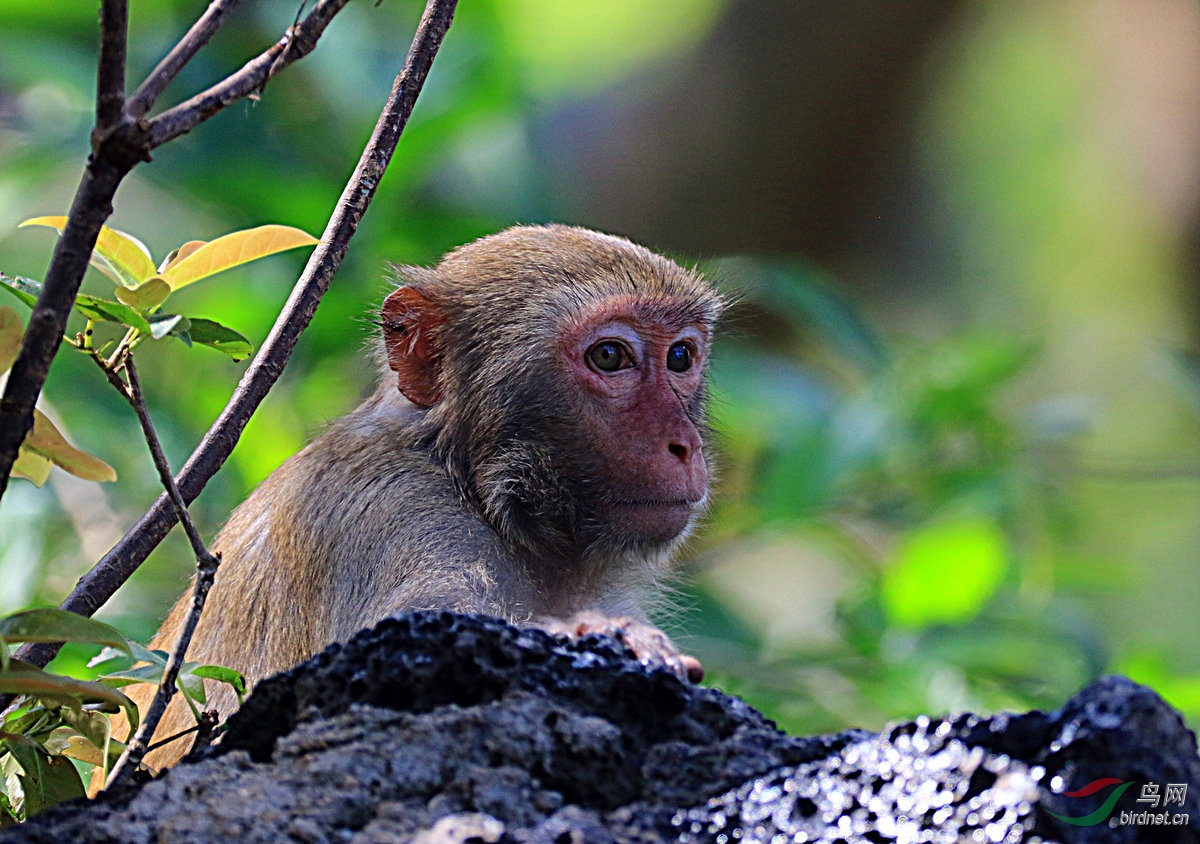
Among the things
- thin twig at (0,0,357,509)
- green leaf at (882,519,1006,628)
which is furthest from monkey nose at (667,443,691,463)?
green leaf at (882,519,1006,628)

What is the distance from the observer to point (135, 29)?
569 cm

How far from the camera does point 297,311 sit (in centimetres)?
195

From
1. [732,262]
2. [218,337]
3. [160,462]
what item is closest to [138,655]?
[160,462]

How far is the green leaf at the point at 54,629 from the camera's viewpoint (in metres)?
1.58

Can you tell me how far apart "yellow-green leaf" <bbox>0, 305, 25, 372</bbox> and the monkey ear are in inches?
67.3

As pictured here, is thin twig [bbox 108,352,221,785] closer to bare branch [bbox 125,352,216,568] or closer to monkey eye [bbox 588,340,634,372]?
bare branch [bbox 125,352,216,568]

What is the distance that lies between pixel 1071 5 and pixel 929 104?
3.87 feet

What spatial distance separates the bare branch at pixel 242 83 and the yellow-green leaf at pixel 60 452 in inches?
20.2

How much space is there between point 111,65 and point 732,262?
3.42m

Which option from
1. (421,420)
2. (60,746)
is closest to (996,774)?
(60,746)

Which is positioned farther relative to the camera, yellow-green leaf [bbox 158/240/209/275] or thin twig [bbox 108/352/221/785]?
yellow-green leaf [bbox 158/240/209/275]

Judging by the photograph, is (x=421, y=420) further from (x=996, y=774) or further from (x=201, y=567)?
(x=996, y=774)

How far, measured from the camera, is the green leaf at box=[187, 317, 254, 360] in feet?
5.86

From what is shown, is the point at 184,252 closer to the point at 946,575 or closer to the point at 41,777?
the point at 41,777
